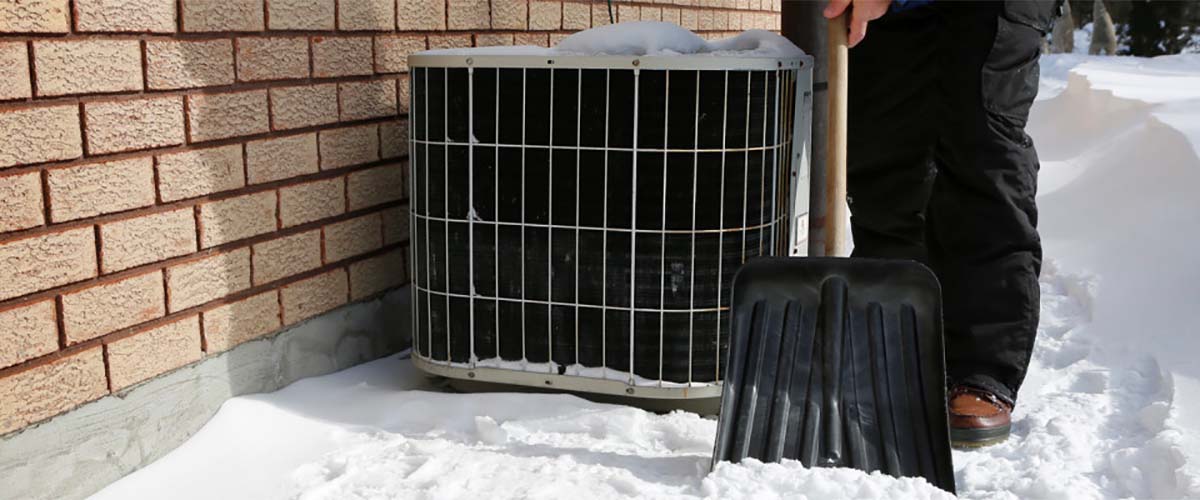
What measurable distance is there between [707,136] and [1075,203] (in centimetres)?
291

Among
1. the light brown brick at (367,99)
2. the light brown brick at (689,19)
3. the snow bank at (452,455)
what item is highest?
the light brown brick at (689,19)

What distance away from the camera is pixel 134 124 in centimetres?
203

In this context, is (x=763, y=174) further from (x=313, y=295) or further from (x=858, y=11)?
(x=313, y=295)

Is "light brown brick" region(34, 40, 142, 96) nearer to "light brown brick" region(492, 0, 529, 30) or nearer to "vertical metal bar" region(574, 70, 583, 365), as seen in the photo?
"vertical metal bar" region(574, 70, 583, 365)

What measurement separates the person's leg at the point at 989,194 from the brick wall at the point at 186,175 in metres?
1.31

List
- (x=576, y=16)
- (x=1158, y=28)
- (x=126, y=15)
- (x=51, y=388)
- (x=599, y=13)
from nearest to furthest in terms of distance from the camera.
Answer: (x=51, y=388), (x=126, y=15), (x=576, y=16), (x=599, y=13), (x=1158, y=28)

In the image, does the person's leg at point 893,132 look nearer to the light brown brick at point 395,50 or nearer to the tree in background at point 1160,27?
the light brown brick at point 395,50

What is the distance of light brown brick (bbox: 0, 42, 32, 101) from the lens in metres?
1.75

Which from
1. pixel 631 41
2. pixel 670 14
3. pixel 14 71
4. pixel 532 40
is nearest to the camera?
pixel 14 71

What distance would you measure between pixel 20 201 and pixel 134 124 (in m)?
0.29

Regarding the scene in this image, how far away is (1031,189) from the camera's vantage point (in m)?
2.53

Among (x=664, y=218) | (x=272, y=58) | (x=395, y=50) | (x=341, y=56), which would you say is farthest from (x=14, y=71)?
(x=664, y=218)

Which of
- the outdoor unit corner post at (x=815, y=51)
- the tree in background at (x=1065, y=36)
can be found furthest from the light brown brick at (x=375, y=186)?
the tree in background at (x=1065, y=36)

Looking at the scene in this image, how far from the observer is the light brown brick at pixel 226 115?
218 centimetres
